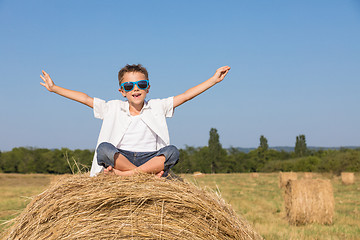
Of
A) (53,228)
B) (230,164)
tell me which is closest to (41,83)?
(53,228)

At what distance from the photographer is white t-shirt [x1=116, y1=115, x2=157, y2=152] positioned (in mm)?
4441

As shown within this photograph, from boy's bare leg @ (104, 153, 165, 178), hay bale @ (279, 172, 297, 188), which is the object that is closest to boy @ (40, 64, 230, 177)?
boy's bare leg @ (104, 153, 165, 178)

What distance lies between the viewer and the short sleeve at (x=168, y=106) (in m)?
4.74

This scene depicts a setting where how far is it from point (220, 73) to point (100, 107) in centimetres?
155

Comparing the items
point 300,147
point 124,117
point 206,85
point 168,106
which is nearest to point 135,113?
point 124,117

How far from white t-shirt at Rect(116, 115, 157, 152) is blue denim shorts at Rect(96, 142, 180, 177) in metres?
0.20

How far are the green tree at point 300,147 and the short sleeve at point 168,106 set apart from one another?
69307mm

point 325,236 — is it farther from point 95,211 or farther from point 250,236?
point 95,211

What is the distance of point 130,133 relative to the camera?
452cm

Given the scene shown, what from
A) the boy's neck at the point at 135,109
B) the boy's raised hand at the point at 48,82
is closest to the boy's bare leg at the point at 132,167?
the boy's neck at the point at 135,109

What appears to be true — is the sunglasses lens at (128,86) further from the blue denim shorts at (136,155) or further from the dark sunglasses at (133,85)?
the blue denim shorts at (136,155)

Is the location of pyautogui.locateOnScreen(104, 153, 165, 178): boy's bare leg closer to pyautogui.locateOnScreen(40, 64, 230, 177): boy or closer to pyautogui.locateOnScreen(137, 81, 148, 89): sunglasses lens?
pyautogui.locateOnScreen(40, 64, 230, 177): boy

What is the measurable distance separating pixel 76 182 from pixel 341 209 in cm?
1111

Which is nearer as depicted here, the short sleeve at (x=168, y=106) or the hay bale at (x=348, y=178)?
the short sleeve at (x=168, y=106)
